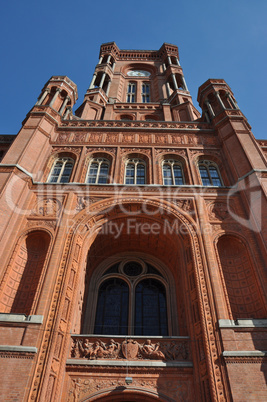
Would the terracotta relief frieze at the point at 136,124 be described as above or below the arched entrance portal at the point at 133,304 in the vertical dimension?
above

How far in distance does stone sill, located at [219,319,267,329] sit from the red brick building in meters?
0.03

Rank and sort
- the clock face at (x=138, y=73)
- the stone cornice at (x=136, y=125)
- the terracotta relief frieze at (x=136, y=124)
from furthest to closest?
the clock face at (x=138, y=73), the terracotta relief frieze at (x=136, y=124), the stone cornice at (x=136, y=125)

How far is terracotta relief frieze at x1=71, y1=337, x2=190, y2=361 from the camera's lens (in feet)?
30.7

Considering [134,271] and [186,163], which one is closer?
[134,271]

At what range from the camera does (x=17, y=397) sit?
305 inches

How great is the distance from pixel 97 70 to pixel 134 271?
2354 cm

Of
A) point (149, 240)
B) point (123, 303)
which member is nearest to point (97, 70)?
point (149, 240)

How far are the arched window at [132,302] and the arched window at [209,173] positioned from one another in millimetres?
5195

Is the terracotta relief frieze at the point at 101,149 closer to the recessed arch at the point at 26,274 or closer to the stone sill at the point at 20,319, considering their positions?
the recessed arch at the point at 26,274

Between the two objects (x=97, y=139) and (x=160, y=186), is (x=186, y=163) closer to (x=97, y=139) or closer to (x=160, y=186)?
(x=160, y=186)

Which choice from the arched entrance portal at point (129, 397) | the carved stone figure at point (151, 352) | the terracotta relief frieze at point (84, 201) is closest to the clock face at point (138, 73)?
the terracotta relief frieze at point (84, 201)

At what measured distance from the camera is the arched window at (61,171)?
1541 cm

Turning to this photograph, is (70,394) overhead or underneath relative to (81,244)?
underneath

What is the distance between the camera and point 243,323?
367 inches
